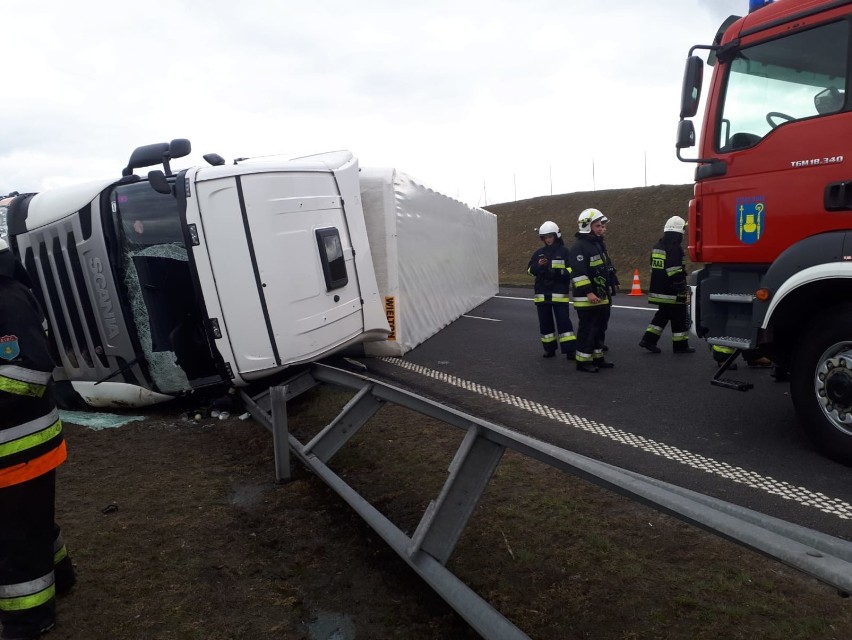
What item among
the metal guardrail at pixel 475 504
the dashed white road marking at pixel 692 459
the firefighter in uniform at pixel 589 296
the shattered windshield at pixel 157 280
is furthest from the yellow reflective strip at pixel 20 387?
the firefighter in uniform at pixel 589 296

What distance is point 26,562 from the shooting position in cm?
273

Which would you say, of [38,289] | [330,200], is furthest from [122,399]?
[330,200]

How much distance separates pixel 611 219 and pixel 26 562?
3509cm

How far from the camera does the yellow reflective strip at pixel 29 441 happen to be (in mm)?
2699

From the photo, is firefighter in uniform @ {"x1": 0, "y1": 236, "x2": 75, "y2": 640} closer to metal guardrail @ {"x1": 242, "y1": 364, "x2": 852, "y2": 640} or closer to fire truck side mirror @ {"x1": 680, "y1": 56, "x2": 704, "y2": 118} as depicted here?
metal guardrail @ {"x1": 242, "y1": 364, "x2": 852, "y2": 640}

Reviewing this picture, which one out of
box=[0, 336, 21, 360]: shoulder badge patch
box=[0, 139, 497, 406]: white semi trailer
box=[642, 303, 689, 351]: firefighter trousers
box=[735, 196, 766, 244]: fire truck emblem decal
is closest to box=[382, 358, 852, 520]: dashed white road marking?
box=[735, 196, 766, 244]: fire truck emblem decal

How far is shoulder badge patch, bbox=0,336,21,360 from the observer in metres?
2.66

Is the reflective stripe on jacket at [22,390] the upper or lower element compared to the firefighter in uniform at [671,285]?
upper

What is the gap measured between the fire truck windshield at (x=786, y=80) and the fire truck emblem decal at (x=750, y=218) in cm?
41

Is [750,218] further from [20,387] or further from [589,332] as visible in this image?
[20,387]

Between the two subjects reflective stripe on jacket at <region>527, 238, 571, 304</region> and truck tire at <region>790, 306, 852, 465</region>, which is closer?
truck tire at <region>790, 306, 852, 465</region>

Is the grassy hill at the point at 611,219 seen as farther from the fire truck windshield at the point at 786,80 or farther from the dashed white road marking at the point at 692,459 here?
the fire truck windshield at the point at 786,80

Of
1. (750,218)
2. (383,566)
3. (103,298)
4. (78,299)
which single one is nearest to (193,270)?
(103,298)

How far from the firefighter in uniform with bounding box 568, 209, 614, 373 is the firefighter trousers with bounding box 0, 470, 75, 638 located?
5580 millimetres
